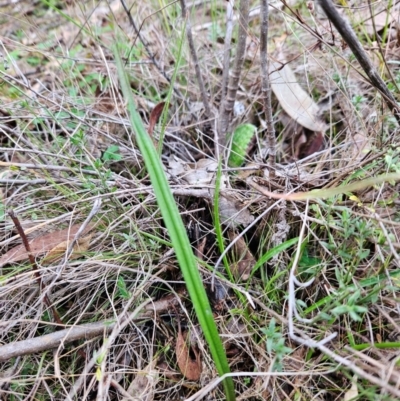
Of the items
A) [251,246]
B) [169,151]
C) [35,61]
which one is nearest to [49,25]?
[35,61]

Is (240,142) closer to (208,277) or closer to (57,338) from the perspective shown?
(208,277)

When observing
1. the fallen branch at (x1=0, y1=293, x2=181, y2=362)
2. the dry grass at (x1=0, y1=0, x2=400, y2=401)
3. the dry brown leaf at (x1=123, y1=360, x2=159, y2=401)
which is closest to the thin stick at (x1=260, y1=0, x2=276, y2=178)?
the dry grass at (x1=0, y1=0, x2=400, y2=401)

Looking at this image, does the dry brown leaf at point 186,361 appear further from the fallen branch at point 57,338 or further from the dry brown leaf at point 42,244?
the dry brown leaf at point 42,244

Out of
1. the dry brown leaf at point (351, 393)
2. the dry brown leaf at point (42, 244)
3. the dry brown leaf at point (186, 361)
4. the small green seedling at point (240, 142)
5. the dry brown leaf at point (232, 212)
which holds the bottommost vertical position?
the dry brown leaf at point (351, 393)

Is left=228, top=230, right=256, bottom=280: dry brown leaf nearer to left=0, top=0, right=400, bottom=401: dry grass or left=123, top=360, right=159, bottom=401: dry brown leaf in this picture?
left=0, top=0, right=400, bottom=401: dry grass

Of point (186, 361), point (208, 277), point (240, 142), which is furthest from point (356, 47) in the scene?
point (186, 361)

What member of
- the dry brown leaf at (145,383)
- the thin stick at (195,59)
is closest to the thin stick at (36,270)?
the dry brown leaf at (145,383)
